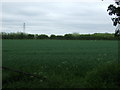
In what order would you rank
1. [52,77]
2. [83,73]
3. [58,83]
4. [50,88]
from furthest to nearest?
[83,73], [52,77], [58,83], [50,88]

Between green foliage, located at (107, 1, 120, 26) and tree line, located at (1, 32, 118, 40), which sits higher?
green foliage, located at (107, 1, 120, 26)

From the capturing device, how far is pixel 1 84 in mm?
5852

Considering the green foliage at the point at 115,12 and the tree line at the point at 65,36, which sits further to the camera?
the tree line at the point at 65,36

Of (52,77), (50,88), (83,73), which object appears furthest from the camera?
(83,73)

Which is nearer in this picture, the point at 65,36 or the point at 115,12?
the point at 115,12

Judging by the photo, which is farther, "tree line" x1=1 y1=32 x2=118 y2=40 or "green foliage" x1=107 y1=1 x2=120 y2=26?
"tree line" x1=1 y1=32 x2=118 y2=40

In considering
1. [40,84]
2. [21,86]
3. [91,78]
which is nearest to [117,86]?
[91,78]

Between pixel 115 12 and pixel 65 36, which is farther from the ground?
pixel 115 12

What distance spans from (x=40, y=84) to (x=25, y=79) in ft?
2.13

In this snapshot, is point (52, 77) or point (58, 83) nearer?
point (58, 83)

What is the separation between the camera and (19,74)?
6512 mm

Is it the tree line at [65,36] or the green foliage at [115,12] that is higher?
the green foliage at [115,12]

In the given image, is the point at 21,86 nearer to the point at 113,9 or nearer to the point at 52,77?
the point at 52,77

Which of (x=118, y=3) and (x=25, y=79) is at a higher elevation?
(x=118, y=3)
